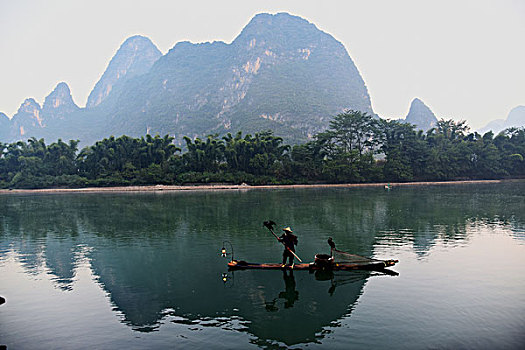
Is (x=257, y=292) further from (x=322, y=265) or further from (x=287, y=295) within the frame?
(x=322, y=265)

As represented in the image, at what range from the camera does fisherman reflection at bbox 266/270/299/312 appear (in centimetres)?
1101

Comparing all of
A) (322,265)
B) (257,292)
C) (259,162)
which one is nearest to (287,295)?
(257,292)

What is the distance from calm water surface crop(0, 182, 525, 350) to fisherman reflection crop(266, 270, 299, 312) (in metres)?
0.07

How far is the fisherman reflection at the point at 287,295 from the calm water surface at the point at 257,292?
0.22 ft

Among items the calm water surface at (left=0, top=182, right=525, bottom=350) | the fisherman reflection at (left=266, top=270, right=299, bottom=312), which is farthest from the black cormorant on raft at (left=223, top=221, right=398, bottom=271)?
the fisherman reflection at (left=266, top=270, right=299, bottom=312)

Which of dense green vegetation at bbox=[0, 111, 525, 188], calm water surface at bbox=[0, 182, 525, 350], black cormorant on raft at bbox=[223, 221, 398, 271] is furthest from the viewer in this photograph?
dense green vegetation at bbox=[0, 111, 525, 188]

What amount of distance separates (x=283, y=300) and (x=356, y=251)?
7763 millimetres

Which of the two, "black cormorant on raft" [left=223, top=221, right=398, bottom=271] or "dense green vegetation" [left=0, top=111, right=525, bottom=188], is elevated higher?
"dense green vegetation" [left=0, top=111, right=525, bottom=188]

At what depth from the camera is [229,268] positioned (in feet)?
48.0

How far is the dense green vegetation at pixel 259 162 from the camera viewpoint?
260 feet

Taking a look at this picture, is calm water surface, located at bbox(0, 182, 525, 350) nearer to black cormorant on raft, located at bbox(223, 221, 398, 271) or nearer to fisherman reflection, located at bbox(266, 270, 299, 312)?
fisherman reflection, located at bbox(266, 270, 299, 312)

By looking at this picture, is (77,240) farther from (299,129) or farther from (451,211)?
(299,129)

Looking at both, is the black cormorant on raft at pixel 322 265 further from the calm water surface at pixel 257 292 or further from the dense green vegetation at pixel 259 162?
the dense green vegetation at pixel 259 162

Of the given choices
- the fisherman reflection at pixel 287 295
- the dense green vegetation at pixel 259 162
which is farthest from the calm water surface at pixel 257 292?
the dense green vegetation at pixel 259 162
